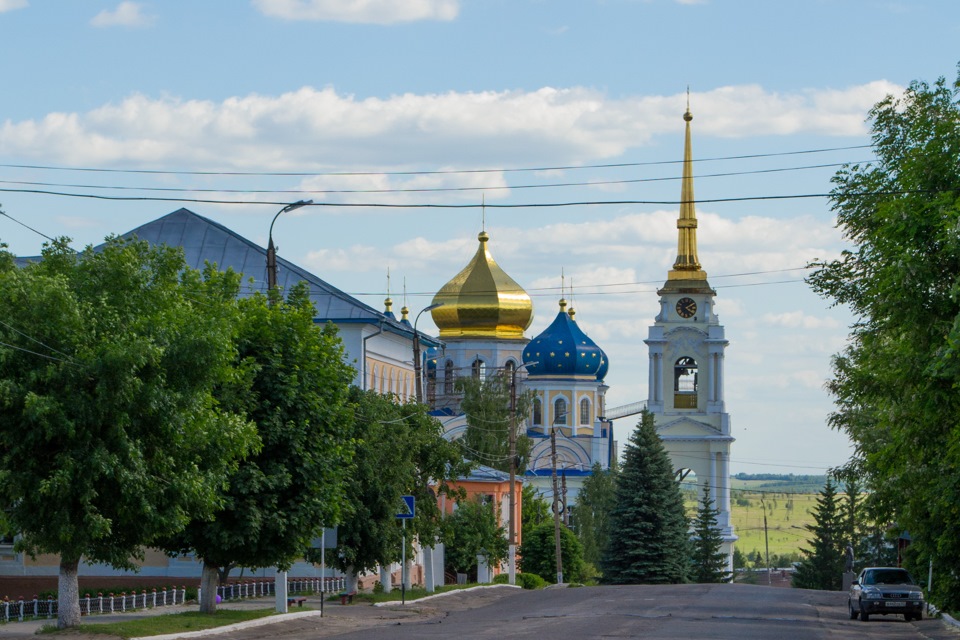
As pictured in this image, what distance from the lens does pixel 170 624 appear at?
82.1 ft

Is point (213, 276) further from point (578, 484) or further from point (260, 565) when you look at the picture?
point (578, 484)

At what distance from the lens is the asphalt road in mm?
25203

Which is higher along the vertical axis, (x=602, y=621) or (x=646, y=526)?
(x=646, y=526)

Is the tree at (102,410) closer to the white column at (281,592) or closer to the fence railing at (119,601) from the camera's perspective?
the fence railing at (119,601)

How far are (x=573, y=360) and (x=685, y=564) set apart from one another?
129 feet

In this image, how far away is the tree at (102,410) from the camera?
22.6 meters

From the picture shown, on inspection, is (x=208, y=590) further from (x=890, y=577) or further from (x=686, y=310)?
(x=686, y=310)

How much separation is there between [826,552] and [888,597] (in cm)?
6236

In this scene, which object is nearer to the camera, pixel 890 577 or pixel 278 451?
pixel 278 451

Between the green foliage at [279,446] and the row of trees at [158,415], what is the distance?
0.10 ft

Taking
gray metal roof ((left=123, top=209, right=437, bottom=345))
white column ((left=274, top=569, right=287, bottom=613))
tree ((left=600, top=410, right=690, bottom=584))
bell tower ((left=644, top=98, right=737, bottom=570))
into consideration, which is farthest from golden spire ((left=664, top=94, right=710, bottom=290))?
white column ((left=274, top=569, right=287, bottom=613))

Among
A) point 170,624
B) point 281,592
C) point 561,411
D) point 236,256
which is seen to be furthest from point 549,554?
Answer: point 561,411

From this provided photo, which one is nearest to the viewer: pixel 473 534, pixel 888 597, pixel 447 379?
pixel 888 597

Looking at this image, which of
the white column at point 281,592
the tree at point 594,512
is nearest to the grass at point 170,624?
the white column at point 281,592
